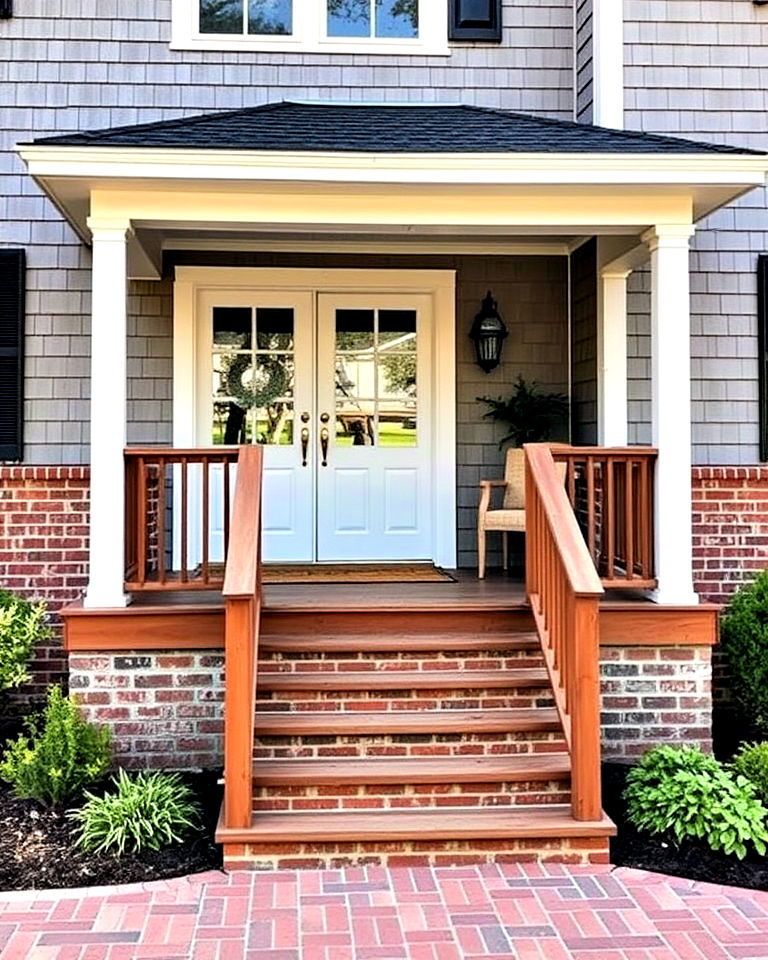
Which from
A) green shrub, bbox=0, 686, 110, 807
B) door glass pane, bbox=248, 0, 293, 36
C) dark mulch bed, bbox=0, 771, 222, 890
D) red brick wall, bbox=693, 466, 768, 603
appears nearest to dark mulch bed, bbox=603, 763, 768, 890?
dark mulch bed, bbox=0, 771, 222, 890

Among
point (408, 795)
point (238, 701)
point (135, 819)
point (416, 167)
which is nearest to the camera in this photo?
point (238, 701)

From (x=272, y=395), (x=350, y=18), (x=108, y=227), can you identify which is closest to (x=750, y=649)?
(x=272, y=395)

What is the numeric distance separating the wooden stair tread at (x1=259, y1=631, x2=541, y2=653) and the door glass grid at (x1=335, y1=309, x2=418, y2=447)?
7.05 ft

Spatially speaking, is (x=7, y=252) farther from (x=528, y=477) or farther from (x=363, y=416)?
(x=528, y=477)

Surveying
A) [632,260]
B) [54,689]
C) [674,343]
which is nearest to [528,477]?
[674,343]

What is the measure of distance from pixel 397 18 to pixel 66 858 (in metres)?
5.37

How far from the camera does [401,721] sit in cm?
425

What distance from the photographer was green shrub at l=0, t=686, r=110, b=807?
4.14m

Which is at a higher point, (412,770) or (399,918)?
(412,770)

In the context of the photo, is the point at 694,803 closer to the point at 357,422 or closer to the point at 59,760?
the point at 59,760

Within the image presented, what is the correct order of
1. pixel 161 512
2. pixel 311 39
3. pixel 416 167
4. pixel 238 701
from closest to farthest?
pixel 238 701
pixel 416 167
pixel 161 512
pixel 311 39

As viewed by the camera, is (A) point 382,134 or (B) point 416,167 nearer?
(B) point 416,167

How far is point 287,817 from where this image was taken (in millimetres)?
3869

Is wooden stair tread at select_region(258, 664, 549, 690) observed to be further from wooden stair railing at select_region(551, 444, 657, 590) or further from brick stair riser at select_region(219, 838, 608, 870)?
brick stair riser at select_region(219, 838, 608, 870)
